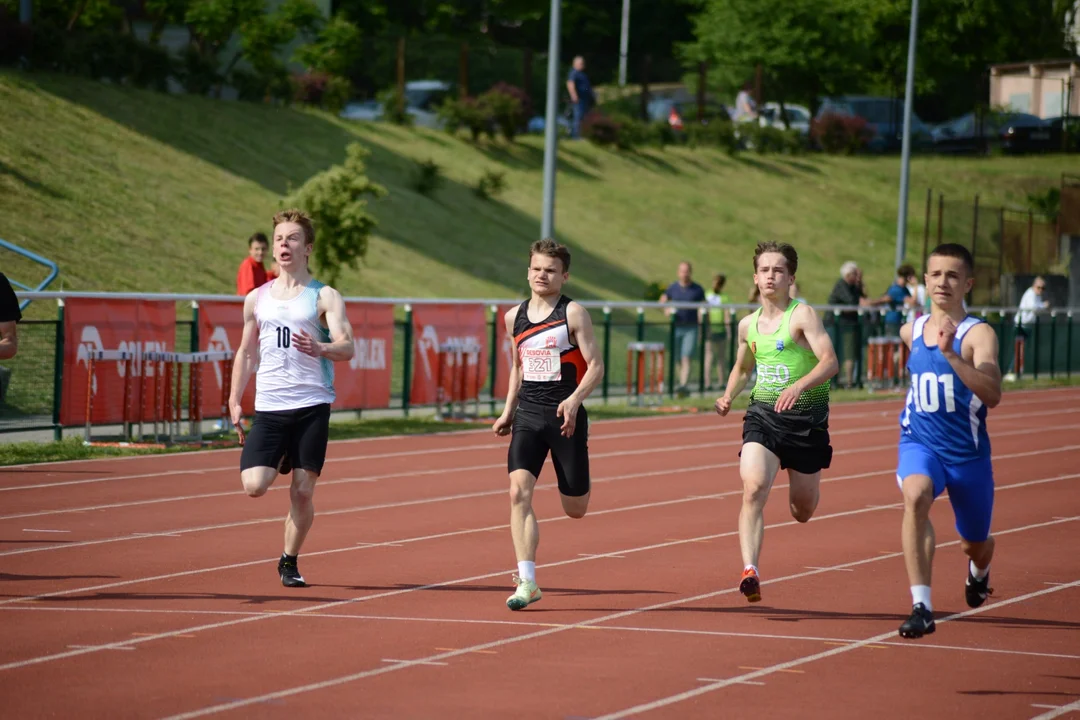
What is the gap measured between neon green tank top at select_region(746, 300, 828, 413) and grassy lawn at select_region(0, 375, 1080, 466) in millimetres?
8551

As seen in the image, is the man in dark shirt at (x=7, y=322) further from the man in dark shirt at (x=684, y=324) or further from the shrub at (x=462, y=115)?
the shrub at (x=462, y=115)

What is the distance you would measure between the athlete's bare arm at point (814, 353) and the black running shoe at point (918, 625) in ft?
5.03

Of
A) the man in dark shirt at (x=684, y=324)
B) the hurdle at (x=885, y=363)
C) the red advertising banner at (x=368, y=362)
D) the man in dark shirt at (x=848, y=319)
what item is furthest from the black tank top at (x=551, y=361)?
the hurdle at (x=885, y=363)

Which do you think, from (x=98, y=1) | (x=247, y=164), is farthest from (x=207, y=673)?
(x=98, y=1)

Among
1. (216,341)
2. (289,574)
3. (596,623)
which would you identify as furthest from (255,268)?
(596,623)

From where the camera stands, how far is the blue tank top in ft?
24.9

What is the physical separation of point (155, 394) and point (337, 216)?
1297cm

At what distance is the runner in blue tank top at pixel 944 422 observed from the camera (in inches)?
296

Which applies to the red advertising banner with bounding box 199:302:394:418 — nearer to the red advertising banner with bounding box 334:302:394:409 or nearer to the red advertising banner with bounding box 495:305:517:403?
the red advertising banner with bounding box 334:302:394:409

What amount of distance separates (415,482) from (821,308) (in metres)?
15.0

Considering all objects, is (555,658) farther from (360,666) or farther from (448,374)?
(448,374)

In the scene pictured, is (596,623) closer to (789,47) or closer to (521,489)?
(521,489)

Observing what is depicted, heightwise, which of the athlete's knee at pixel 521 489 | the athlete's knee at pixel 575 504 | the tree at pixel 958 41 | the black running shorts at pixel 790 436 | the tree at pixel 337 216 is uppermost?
the tree at pixel 958 41

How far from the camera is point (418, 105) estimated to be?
48.1 metres
